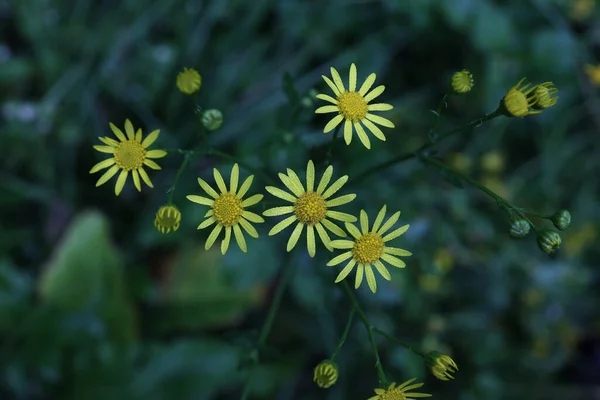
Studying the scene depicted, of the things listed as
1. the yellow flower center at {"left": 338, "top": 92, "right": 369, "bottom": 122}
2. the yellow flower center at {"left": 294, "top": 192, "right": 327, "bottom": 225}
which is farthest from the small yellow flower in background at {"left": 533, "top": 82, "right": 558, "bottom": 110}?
the yellow flower center at {"left": 294, "top": 192, "right": 327, "bottom": 225}

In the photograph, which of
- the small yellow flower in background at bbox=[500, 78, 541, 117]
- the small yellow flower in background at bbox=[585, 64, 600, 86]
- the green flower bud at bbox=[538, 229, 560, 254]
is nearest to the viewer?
the small yellow flower in background at bbox=[500, 78, 541, 117]

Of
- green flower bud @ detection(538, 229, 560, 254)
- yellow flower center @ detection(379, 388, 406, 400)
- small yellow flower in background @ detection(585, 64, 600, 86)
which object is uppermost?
small yellow flower in background @ detection(585, 64, 600, 86)

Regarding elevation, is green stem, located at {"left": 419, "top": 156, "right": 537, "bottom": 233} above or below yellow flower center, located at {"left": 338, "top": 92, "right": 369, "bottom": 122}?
below

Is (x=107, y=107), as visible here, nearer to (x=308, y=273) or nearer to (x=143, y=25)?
(x=143, y=25)

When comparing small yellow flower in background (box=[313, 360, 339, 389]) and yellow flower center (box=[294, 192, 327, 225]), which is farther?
yellow flower center (box=[294, 192, 327, 225])

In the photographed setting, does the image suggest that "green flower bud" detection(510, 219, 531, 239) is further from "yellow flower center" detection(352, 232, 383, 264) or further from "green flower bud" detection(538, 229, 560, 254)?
"yellow flower center" detection(352, 232, 383, 264)

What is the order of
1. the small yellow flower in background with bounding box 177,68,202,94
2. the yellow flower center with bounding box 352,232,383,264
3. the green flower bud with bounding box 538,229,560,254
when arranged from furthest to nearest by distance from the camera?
the yellow flower center with bounding box 352,232,383,264, the small yellow flower in background with bounding box 177,68,202,94, the green flower bud with bounding box 538,229,560,254

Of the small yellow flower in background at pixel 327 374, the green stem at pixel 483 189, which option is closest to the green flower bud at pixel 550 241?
the green stem at pixel 483 189

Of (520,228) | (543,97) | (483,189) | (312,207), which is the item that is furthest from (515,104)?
(312,207)
